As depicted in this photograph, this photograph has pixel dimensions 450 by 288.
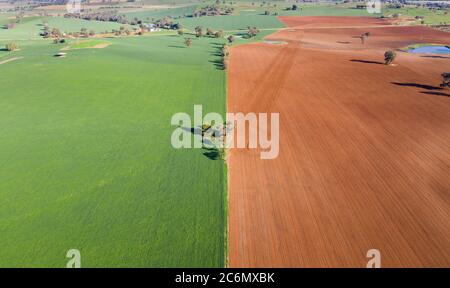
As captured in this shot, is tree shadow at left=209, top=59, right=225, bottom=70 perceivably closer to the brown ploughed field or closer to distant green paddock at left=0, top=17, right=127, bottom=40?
the brown ploughed field

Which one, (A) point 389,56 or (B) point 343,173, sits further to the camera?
(A) point 389,56

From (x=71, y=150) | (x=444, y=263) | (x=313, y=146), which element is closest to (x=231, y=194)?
(x=313, y=146)

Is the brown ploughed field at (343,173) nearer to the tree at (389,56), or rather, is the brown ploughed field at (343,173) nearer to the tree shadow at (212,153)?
the tree shadow at (212,153)

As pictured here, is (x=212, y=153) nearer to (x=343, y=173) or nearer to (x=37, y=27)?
(x=343, y=173)

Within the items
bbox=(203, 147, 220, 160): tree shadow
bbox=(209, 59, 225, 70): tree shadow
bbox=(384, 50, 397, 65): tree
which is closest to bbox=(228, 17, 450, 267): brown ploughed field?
bbox=(203, 147, 220, 160): tree shadow

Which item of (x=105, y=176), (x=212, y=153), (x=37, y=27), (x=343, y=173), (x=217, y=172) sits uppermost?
(x=37, y=27)

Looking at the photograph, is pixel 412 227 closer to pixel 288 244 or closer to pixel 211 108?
pixel 288 244

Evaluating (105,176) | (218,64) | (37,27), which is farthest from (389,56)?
(37,27)
